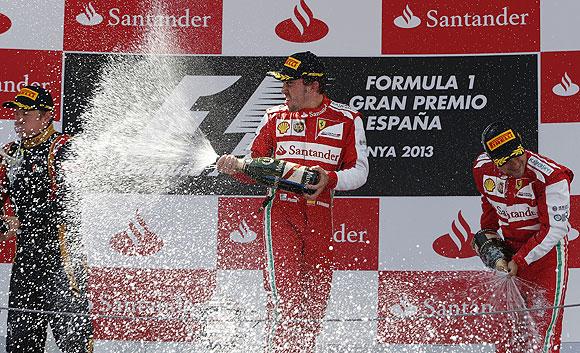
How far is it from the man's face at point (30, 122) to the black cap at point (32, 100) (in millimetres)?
24

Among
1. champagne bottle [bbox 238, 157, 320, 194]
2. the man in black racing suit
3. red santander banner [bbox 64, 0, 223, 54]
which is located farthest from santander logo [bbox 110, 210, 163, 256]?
champagne bottle [bbox 238, 157, 320, 194]

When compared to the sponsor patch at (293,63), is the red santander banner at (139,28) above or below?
above

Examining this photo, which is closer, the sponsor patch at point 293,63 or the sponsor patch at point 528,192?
the sponsor patch at point 528,192

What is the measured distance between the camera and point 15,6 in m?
5.48

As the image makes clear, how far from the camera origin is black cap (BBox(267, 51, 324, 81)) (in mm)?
4633

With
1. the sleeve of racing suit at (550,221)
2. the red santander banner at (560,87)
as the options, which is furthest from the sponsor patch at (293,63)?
the red santander banner at (560,87)

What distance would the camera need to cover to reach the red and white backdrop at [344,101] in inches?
209

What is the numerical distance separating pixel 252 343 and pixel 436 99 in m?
1.67

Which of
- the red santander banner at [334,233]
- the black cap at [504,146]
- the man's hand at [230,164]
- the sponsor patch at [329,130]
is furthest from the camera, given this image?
the red santander banner at [334,233]

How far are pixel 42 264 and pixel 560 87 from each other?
2.75 m

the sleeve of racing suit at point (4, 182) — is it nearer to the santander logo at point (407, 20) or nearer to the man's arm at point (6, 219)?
the man's arm at point (6, 219)

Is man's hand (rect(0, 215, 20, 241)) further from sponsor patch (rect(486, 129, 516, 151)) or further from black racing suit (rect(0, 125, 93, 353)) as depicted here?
sponsor patch (rect(486, 129, 516, 151))

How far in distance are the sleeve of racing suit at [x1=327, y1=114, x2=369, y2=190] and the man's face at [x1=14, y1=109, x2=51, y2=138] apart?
1.47 metres

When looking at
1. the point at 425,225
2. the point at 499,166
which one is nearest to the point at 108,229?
the point at 425,225
